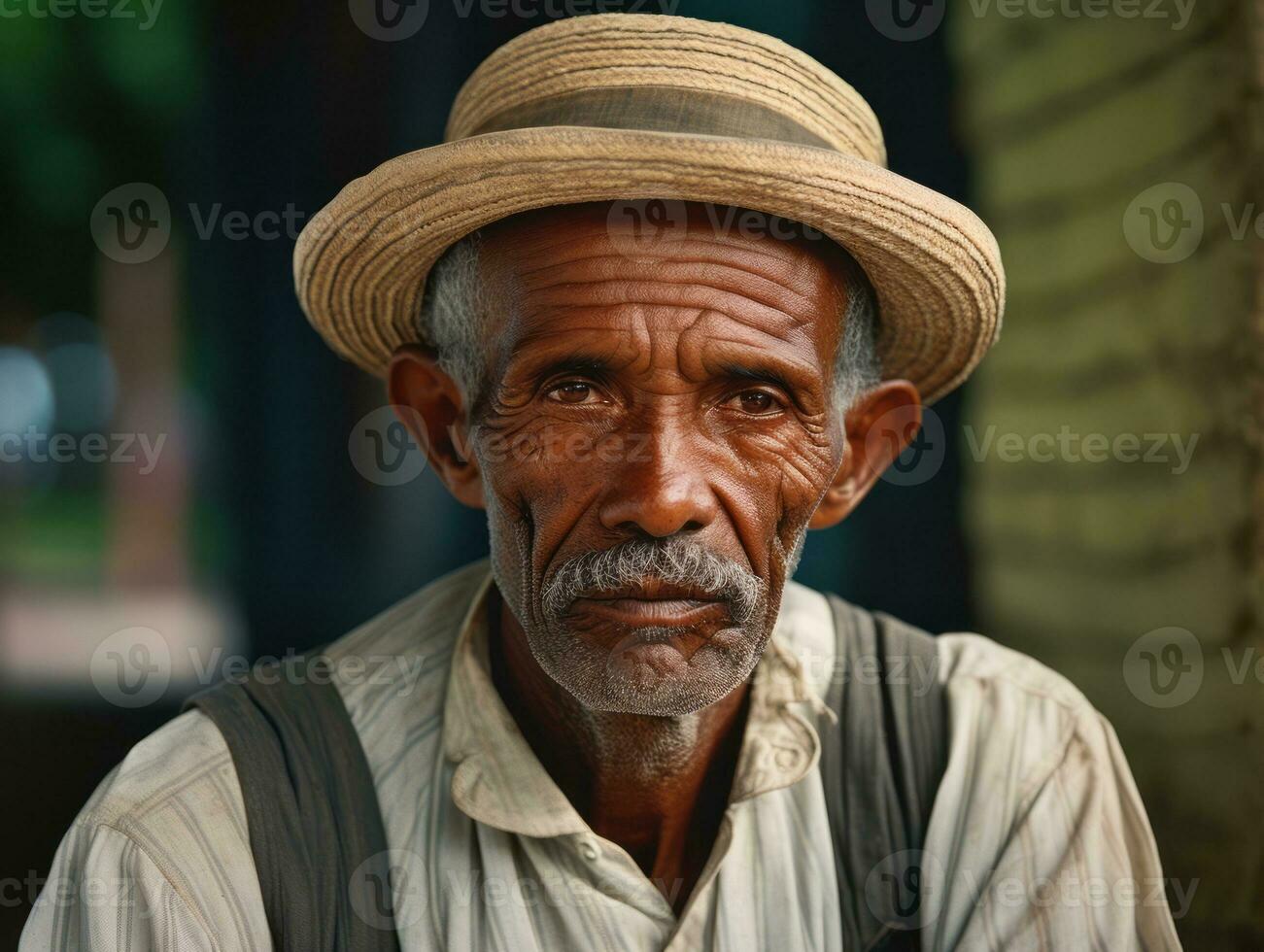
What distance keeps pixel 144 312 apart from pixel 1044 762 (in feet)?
9.57

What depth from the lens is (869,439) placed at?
6.26ft

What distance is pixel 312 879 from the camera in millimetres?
1574

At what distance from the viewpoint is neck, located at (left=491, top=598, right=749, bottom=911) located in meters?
1.76

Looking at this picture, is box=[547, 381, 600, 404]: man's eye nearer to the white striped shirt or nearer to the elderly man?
the elderly man

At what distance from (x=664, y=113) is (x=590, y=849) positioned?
1.04 m

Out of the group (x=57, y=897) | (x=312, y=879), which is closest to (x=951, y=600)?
(x=312, y=879)

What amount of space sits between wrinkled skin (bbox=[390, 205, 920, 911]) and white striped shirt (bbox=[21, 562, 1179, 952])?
212mm

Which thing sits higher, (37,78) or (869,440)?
(37,78)

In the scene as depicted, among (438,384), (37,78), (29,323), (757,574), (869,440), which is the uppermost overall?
(37,78)

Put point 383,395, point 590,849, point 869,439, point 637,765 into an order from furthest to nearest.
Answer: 1. point 383,395
2. point 869,439
3. point 637,765
4. point 590,849

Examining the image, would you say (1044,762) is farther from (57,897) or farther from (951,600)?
(57,897)

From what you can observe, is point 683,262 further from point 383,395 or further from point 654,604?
point 383,395

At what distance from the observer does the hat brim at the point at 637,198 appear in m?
1.42

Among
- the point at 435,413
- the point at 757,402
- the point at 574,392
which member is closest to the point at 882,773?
the point at 757,402
